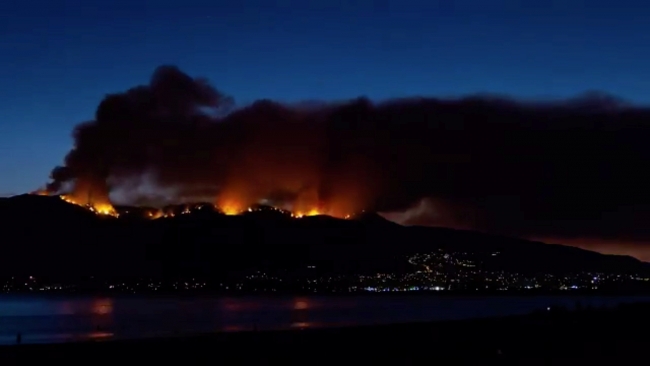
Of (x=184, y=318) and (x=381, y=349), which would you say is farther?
(x=184, y=318)

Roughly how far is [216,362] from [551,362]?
8855mm

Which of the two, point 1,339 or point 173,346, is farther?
point 1,339

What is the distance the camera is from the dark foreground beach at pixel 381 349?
84.6 feet

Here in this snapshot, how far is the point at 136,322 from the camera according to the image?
73188 millimetres

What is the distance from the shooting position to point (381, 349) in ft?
100

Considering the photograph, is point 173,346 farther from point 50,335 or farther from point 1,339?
point 50,335

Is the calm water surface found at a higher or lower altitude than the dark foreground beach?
higher

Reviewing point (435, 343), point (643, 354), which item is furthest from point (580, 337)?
point (643, 354)

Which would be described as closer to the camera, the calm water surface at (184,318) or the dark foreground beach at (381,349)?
the dark foreground beach at (381,349)

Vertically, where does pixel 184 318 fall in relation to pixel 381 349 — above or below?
above

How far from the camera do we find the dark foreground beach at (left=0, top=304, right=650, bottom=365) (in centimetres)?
2580

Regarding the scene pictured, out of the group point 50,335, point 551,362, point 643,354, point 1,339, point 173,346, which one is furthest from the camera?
point 50,335

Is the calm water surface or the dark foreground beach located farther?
the calm water surface

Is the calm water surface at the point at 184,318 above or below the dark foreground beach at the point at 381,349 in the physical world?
above
